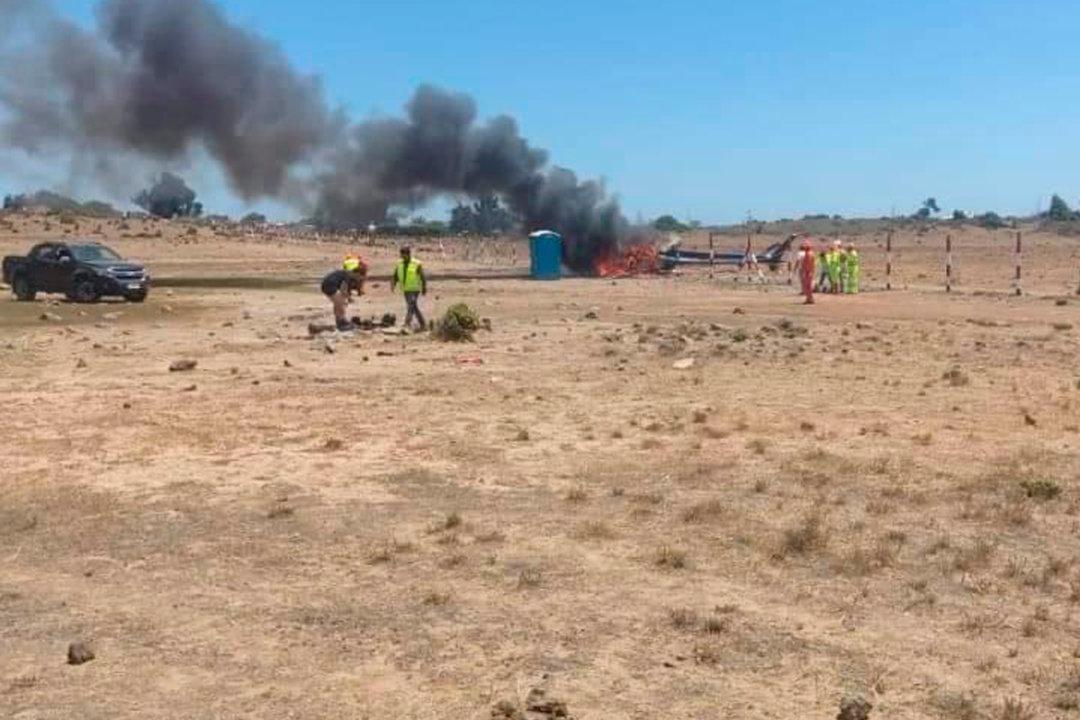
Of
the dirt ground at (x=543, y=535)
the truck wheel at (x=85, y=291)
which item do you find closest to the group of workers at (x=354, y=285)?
the dirt ground at (x=543, y=535)

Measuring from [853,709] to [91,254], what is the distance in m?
34.1

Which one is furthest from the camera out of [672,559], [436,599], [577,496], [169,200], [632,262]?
[169,200]

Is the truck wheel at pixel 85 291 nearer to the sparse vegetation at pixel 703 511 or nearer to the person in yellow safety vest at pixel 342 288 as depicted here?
the person in yellow safety vest at pixel 342 288

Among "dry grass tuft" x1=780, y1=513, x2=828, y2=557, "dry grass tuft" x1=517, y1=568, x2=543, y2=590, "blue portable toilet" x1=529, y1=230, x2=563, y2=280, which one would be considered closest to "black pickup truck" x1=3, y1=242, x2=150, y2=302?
"blue portable toilet" x1=529, y1=230, x2=563, y2=280

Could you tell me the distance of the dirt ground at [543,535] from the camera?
6523 millimetres

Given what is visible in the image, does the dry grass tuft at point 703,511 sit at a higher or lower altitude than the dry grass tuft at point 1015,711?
higher

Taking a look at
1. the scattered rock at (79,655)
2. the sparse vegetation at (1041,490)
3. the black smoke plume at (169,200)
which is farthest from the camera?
the black smoke plume at (169,200)

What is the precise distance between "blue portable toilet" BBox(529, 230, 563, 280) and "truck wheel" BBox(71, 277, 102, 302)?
669 inches

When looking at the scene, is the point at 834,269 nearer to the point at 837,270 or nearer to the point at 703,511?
the point at 837,270

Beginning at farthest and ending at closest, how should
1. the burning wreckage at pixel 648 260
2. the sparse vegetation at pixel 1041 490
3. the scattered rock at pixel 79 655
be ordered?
the burning wreckage at pixel 648 260 < the sparse vegetation at pixel 1041 490 < the scattered rock at pixel 79 655

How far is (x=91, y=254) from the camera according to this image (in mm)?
37125

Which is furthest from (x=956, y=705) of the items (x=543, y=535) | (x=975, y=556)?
(x=543, y=535)

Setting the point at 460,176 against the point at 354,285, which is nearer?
the point at 354,285

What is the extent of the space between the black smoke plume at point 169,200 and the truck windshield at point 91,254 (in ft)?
215
